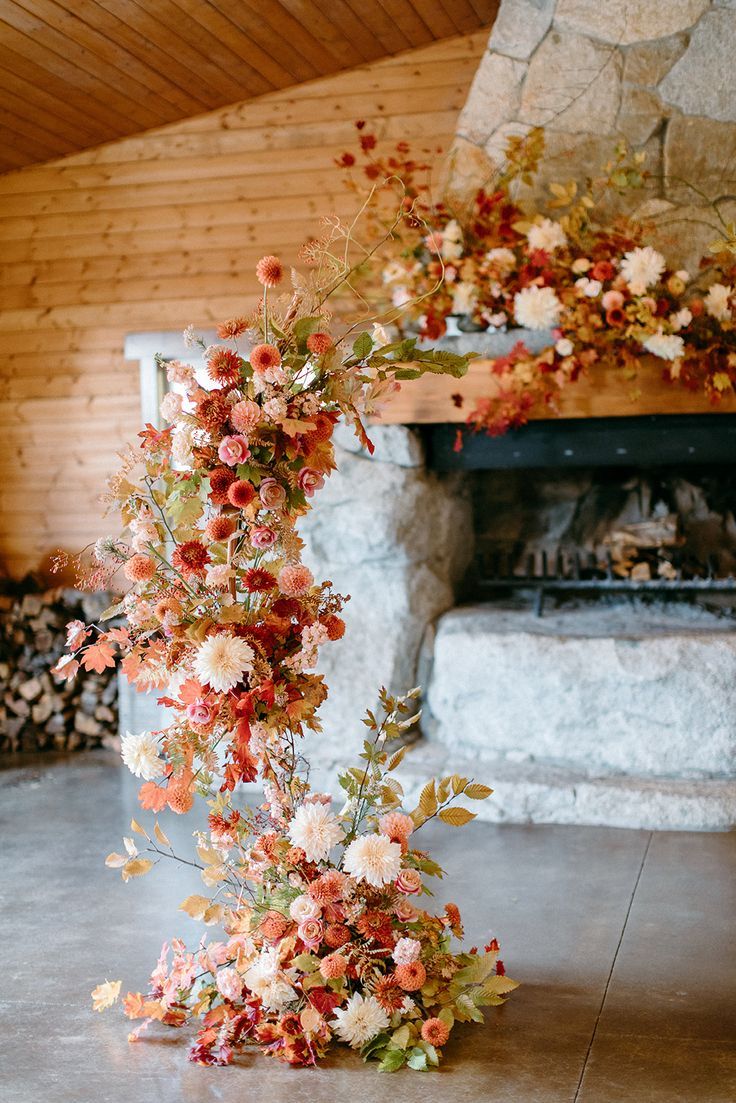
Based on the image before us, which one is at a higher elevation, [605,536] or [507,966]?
[605,536]

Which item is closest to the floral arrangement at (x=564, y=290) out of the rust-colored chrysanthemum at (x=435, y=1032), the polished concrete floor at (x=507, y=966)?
the polished concrete floor at (x=507, y=966)

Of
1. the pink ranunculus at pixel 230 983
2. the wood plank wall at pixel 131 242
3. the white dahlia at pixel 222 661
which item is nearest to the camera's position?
the white dahlia at pixel 222 661

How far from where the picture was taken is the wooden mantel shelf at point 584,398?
4141 millimetres

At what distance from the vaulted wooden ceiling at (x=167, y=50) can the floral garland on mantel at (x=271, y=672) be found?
2589mm

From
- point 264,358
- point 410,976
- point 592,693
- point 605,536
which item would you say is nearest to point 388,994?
point 410,976

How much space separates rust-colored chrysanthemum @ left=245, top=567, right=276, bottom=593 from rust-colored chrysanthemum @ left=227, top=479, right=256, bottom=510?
140 mm

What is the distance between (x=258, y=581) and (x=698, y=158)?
2.78 metres

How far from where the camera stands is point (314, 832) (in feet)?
7.68

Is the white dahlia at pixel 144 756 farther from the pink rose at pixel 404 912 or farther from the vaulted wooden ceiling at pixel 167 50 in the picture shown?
the vaulted wooden ceiling at pixel 167 50

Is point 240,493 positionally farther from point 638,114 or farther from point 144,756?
point 638,114

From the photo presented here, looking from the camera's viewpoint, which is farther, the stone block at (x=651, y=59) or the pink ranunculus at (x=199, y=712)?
the stone block at (x=651, y=59)

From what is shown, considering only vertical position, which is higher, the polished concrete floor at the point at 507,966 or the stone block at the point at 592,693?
the stone block at the point at 592,693

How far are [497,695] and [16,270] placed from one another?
3.31m

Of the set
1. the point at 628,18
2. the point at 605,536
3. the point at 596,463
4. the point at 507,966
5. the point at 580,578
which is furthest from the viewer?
the point at 605,536
